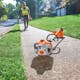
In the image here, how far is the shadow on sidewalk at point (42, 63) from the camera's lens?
6011 mm

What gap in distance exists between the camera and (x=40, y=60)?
22.4 ft

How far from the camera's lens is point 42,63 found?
6.54 m

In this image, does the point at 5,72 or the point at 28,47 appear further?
the point at 28,47

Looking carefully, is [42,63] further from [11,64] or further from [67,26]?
[67,26]

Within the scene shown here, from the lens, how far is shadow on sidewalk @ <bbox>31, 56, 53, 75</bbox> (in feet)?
19.7

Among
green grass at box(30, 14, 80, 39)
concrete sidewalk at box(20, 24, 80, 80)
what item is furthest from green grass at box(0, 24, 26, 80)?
green grass at box(30, 14, 80, 39)

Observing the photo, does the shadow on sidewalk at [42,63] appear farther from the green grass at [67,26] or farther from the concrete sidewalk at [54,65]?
the green grass at [67,26]

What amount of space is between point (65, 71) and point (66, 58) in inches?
49.2

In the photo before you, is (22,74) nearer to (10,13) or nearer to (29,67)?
(29,67)

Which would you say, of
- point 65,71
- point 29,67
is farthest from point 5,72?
point 65,71

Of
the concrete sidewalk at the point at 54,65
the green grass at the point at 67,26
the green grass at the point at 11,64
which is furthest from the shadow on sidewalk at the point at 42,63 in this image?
the green grass at the point at 67,26

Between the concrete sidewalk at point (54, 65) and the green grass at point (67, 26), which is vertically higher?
the concrete sidewalk at point (54, 65)

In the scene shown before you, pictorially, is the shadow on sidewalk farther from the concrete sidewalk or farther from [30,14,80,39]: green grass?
[30,14,80,39]: green grass

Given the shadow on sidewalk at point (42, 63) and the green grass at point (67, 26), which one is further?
the green grass at point (67, 26)
